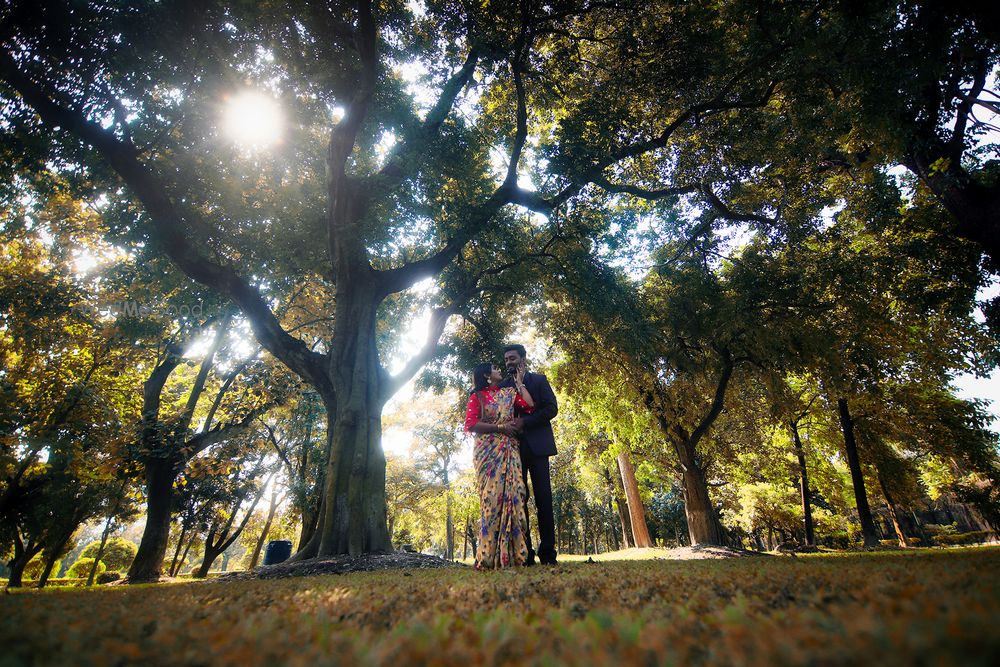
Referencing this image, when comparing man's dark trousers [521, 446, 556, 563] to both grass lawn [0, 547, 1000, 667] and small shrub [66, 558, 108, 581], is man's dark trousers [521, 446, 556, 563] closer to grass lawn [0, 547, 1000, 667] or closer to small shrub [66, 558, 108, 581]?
grass lawn [0, 547, 1000, 667]

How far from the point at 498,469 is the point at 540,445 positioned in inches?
25.3

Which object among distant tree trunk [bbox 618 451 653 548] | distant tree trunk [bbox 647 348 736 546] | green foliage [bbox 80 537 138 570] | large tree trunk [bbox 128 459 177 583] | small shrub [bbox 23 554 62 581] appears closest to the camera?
large tree trunk [bbox 128 459 177 583]

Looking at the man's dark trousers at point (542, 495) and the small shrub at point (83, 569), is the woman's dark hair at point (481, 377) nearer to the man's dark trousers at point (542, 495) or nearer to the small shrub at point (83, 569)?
the man's dark trousers at point (542, 495)

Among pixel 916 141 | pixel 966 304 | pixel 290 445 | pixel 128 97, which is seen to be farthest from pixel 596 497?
pixel 128 97

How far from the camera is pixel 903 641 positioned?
0.79 metres

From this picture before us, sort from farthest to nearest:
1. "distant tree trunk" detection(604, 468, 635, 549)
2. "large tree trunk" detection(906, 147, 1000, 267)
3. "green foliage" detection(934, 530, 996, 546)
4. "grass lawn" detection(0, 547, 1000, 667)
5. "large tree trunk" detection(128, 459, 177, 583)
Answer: "distant tree trunk" detection(604, 468, 635, 549)
"green foliage" detection(934, 530, 996, 546)
"large tree trunk" detection(128, 459, 177, 583)
"large tree trunk" detection(906, 147, 1000, 267)
"grass lawn" detection(0, 547, 1000, 667)

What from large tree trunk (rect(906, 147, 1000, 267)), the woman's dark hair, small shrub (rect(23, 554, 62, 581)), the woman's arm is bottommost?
small shrub (rect(23, 554, 62, 581))

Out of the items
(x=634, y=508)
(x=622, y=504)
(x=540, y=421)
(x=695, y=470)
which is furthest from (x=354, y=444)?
(x=622, y=504)

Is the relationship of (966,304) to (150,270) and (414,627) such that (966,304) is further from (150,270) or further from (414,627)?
(150,270)

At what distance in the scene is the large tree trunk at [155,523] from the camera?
1160cm

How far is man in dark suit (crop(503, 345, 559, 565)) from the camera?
5105mm

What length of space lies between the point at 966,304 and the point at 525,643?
1196 centimetres

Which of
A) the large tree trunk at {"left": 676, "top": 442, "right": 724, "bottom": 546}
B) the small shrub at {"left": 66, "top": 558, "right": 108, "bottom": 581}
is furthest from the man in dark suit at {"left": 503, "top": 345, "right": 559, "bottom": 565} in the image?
the small shrub at {"left": 66, "top": 558, "right": 108, "bottom": 581}

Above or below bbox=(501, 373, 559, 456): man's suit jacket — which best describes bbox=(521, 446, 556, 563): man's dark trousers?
below
